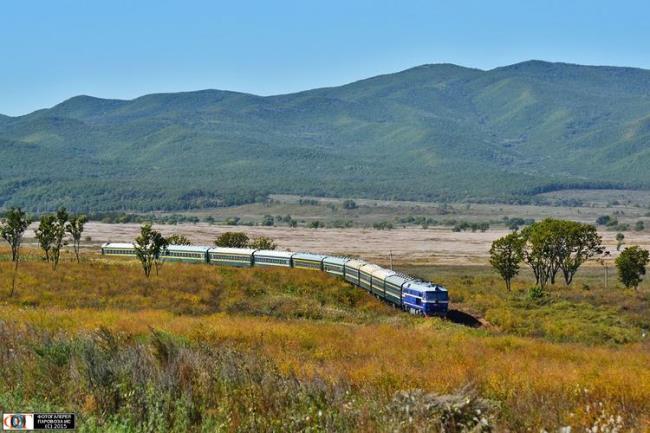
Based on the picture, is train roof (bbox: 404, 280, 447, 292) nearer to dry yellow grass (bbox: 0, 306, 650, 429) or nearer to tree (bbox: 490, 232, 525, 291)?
dry yellow grass (bbox: 0, 306, 650, 429)

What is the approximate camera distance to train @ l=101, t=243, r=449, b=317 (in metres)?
46.1

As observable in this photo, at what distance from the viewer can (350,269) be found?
59875mm

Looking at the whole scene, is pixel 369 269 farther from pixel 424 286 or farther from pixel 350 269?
pixel 424 286

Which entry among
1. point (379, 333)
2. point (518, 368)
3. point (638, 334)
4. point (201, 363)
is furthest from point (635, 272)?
point (201, 363)

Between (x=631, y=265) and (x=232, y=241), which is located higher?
(x=232, y=241)

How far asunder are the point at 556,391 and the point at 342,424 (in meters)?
4.62

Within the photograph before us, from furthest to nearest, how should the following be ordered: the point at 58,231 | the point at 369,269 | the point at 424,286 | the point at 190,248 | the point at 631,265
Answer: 1. the point at 190,248
2. the point at 631,265
3. the point at 369,269
4. the point at 58,231
5. the point at 424,286

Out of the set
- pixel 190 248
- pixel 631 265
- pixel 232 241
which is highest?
pixel 190 248

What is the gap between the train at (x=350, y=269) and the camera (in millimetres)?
46062

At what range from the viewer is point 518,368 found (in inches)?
686

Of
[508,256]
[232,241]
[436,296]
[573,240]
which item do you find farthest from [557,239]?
[232,241]

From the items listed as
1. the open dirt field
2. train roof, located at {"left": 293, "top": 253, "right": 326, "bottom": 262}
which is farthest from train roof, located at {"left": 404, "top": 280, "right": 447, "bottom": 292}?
the open dirt field

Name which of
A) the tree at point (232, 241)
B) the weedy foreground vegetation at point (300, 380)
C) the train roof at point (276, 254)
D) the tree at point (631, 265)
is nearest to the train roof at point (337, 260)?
the train roof at point (276, 254)

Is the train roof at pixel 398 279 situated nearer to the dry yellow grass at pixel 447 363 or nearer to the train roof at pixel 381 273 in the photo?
the train roof at pixel 381 273
